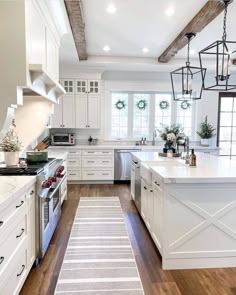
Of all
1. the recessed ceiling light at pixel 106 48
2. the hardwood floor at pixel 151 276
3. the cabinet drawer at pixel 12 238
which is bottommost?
the hardwood floor at pixel 151 276

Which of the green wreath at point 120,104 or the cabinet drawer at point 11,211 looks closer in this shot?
the cabinet drawer at point 11,211

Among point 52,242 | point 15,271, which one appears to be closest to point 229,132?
point 52,242

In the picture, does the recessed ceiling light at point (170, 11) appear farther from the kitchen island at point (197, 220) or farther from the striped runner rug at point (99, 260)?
the striped runner rug at point (99, 260)

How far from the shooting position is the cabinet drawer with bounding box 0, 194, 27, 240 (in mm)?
1694

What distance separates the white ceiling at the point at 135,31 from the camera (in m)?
3.20

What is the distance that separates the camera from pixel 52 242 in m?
3.16

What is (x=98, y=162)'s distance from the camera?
613 cm

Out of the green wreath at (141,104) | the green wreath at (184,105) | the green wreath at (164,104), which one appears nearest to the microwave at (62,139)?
the green wreath at (141,104)

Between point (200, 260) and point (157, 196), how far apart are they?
2.47 ft

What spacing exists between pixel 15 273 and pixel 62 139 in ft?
14.8

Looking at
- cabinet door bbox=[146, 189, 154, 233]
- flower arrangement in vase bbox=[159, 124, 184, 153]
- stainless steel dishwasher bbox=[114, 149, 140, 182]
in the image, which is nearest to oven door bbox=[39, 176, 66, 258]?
cabinet door bbox=[146, 189, 154, 233]

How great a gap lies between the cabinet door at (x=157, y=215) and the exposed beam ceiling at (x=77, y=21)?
2.24 metres

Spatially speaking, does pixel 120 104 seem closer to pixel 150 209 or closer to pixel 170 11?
pixel 170 11

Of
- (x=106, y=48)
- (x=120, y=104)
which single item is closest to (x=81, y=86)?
(x=120, y=104)
